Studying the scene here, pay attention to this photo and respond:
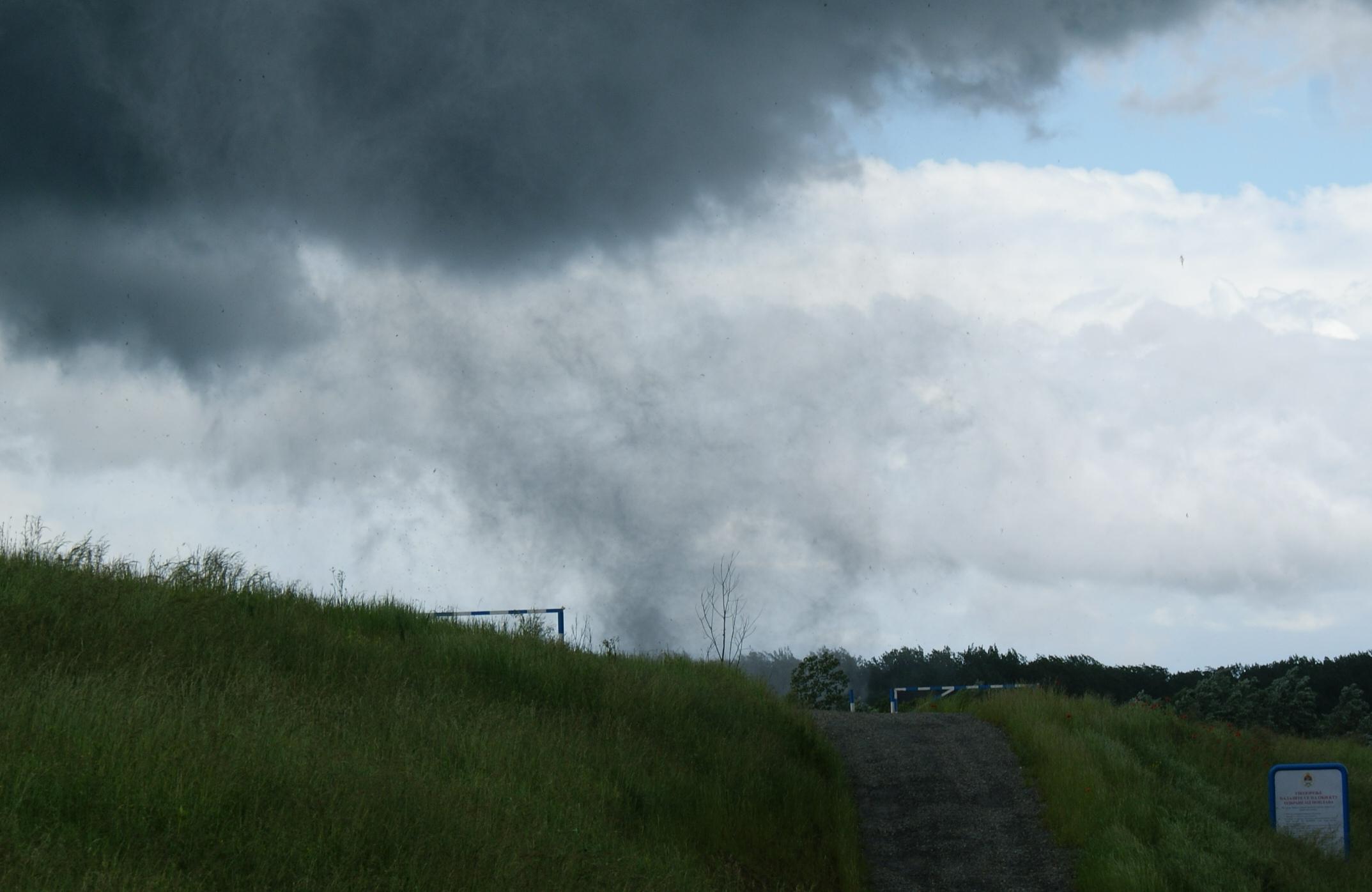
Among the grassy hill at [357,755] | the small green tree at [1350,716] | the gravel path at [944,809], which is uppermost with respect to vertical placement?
the grassy hill at [357,755]

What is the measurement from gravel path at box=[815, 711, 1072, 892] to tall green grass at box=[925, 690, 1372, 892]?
33 cm

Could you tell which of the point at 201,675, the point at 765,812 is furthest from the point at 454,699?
the point at 765,812

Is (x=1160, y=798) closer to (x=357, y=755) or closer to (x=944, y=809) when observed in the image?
(x=944, y=809)

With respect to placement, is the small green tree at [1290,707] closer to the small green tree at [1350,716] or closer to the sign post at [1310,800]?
the small green tree at [1350,716]

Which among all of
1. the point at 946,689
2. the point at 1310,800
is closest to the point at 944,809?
the point at 1310,800

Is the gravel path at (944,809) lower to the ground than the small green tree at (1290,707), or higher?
higher

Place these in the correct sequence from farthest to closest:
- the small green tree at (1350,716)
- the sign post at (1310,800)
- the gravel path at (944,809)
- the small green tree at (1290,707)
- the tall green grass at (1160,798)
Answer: the small green tree at (1350,716)
the small green tree at (1290,707)
the sign post at (1310,800)
the gravel path at (944,809)
the tall green grass at (1160,798)

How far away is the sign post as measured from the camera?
1386 centimetres

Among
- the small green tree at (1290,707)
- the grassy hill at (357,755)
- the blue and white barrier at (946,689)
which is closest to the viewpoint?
the grassy hill at (357,755)

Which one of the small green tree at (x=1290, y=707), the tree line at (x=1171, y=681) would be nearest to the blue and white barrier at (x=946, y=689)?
the tree line at (x=1171, y=681)

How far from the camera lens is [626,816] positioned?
10.1 m

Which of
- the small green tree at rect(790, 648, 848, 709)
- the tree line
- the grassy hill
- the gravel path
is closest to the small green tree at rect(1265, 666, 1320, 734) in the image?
the tree line

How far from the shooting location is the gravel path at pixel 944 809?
12078mm

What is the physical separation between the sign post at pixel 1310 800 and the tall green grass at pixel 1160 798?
33 cm
